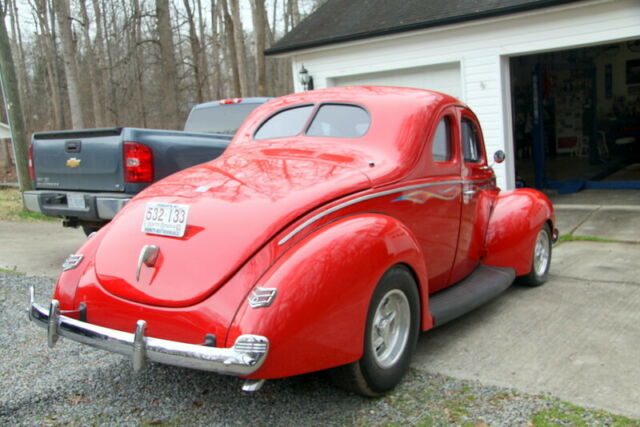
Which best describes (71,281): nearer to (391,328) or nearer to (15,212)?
(391,328)

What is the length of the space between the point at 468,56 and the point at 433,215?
23.8 feet

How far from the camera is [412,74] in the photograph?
11438 millimetres

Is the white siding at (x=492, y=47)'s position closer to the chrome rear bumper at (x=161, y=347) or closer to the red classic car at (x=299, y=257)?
the red classic car at (x=299, y=257)

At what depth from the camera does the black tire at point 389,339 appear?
125 inches

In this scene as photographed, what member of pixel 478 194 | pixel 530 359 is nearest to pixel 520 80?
pixel 478 194

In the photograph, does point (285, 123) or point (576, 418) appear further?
point (285, 123)

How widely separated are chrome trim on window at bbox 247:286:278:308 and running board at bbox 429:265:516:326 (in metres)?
→ 1.38

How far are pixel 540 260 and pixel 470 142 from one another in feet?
4.73

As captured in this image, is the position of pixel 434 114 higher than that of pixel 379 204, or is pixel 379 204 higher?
pixel 434 114

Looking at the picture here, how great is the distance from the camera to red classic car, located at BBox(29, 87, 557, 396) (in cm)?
286

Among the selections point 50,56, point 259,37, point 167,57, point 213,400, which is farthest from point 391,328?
point 50,56

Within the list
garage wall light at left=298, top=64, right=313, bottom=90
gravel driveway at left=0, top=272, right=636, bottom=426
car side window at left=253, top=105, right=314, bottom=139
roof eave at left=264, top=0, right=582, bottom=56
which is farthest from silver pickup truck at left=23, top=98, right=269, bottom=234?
garage wall light at left=298, top=64, right=313, bottom=90

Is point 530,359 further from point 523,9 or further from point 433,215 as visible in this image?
point 523,9

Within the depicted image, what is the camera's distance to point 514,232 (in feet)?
16.8
